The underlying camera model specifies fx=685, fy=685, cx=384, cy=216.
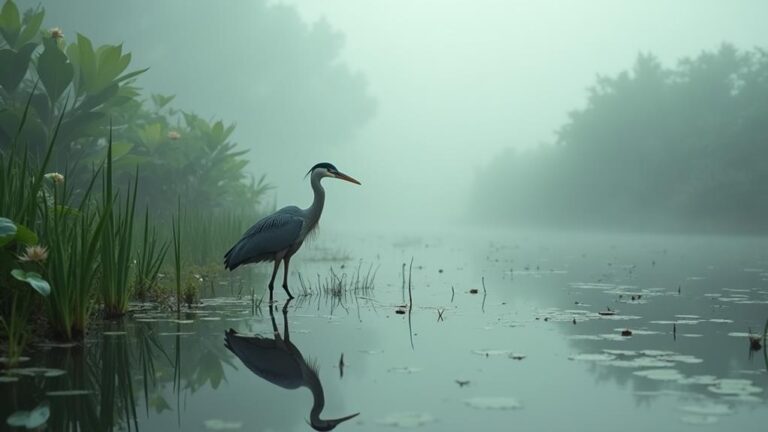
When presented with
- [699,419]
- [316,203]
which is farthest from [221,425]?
[316,203]

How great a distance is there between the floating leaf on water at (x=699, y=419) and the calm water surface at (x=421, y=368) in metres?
0.02

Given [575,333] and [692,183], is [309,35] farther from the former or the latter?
[575,333]

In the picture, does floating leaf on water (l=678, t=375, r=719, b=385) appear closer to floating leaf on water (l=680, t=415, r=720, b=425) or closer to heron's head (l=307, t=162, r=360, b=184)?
floating leaf on water (l=680, t=415, r=720, b=425)

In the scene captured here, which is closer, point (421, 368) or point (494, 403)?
point (494, 403)

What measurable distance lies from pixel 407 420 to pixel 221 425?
88cm

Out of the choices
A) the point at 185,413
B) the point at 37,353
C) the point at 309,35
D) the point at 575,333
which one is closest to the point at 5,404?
the point at 185,413

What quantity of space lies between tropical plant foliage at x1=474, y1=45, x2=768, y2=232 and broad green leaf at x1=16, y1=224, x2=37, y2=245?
109 feet

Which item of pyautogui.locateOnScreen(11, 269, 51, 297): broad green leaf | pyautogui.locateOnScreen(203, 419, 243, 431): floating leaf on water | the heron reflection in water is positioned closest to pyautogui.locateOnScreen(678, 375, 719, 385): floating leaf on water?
the heron reflection in water

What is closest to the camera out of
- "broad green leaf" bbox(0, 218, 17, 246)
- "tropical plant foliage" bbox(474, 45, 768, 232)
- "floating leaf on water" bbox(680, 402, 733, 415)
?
"floating leaf on water" bbox(680, 402, 733, 415)

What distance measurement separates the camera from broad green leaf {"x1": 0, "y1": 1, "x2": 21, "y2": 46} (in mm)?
9031

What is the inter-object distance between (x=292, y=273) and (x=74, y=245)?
7352 millimetres

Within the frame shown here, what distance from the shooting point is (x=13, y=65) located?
904cm

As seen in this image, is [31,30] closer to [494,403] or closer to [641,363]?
[494,403]

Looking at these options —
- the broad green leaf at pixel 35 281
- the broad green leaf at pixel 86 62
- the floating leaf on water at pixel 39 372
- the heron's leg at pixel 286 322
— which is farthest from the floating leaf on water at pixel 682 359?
the broad green leaf at pixel 86 62
